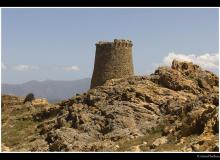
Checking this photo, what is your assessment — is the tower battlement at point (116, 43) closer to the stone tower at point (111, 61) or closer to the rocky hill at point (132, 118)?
the stone tower at point (111, 61)

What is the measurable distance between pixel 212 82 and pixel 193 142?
1370 centimetres

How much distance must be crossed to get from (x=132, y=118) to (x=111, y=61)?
47.5 feet

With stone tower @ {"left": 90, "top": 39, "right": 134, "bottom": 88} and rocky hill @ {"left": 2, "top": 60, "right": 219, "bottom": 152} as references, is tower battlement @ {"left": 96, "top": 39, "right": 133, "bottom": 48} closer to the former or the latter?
stone tower @ {"left": 90, "top": 39, "right": 134, "bottom": 88}

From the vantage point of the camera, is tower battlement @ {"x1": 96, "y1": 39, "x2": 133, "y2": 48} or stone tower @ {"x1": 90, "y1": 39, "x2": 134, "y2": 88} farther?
tower battlement @ {"x1": 96, "y1": 39, "x2": 133, "y2": 48}

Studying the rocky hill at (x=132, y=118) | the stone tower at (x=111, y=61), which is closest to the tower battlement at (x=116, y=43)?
the stone tower at (x=111, y=61)

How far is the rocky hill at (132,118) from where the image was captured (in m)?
23.9

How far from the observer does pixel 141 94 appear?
31.8m

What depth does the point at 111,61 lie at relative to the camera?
43031mm

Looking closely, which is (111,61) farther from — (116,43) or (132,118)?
(132,118)

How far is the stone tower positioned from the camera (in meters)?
43.0

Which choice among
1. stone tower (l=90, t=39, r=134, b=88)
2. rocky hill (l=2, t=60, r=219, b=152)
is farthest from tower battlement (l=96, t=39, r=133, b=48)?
rocky hill (l=2, t=60, r=219, b=152)

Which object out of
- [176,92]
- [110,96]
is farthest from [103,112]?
[176,92]

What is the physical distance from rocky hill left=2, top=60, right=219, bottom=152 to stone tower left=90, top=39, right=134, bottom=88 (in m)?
7.05
